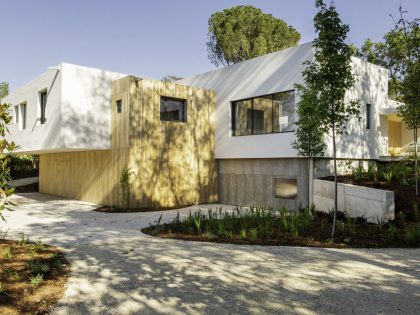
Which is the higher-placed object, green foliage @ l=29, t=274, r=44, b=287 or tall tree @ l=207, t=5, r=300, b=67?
tall tree @ l=207, t=5, r=300, b=67

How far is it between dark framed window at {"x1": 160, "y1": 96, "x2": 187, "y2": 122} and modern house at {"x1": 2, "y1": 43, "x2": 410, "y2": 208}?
44 millimetres

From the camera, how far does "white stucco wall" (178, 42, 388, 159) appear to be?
1286 centimetres

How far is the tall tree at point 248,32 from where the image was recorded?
27.7 meters

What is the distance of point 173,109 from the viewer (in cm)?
1455

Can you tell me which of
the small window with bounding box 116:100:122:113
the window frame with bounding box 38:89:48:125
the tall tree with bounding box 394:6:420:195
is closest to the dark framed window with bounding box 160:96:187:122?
the small window with bounding box 116:100:122:113

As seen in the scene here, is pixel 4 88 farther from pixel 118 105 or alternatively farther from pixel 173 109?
pixel 173 109

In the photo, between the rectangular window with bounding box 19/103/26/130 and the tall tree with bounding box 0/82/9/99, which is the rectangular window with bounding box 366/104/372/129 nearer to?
the rectangular window with bounding box 19/103/26/130

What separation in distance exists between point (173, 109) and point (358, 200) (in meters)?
8.21

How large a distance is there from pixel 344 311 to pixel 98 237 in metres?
5.78

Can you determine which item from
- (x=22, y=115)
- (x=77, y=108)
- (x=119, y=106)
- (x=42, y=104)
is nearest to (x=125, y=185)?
(x=119, y=106)

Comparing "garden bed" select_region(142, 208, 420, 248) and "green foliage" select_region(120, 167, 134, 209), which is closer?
"garden bed" select_region(142, 208, 420, 248)

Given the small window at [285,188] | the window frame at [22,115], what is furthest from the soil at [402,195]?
the window frame at [22,115]

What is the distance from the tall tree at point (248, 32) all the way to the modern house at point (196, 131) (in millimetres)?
12690

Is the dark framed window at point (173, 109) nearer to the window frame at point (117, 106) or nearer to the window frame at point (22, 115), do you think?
the window frame at point (117, 106)
